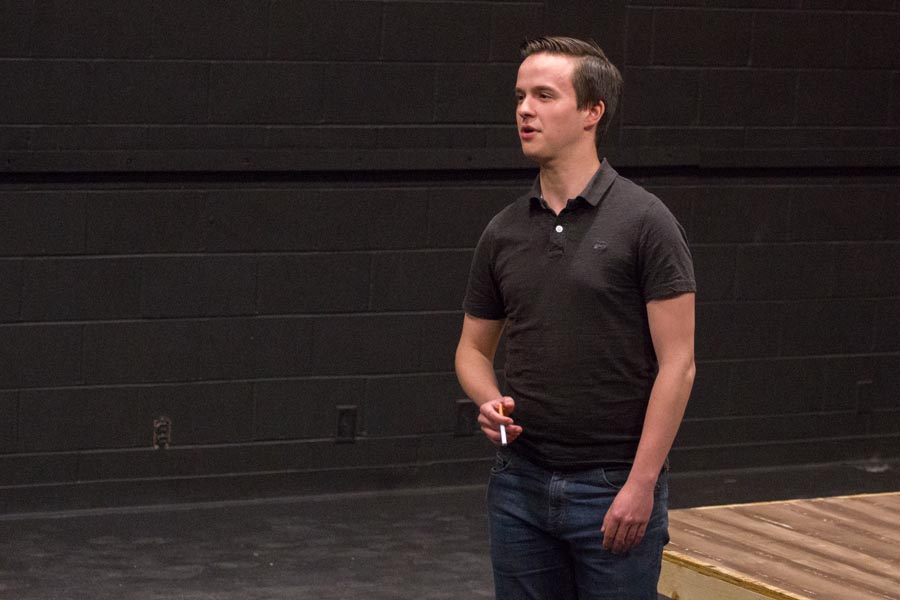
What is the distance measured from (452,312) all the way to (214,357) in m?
0.95

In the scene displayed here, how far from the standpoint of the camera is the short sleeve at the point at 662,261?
2.66 meters

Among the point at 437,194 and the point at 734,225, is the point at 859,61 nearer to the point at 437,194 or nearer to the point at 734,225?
the point at 734,225

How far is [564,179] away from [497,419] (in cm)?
43

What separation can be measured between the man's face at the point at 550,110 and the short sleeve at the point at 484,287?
0.63ft

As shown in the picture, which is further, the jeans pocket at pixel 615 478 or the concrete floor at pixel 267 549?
the concrete floor at pixel 267 549

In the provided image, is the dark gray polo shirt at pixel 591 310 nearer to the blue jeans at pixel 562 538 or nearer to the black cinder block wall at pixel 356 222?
the blue jeans at pixel 562 538

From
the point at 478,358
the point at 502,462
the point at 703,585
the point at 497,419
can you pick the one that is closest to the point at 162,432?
the point at 703,585

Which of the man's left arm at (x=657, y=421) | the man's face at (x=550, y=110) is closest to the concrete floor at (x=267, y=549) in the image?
the man's left arm at (x=657, y=421)

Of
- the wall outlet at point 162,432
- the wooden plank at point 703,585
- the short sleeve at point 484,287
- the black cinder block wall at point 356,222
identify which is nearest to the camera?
the short sleeve at point 484,287

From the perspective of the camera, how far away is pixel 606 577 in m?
2.71

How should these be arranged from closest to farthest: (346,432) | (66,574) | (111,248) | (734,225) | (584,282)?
(584,282) → (66,574) → (111,248) → (346,432) → (734,225)

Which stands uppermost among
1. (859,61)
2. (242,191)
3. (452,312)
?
(859,61)

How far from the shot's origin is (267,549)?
5371mm

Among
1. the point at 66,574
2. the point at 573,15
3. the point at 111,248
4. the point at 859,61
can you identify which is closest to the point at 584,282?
the point at 66,574
